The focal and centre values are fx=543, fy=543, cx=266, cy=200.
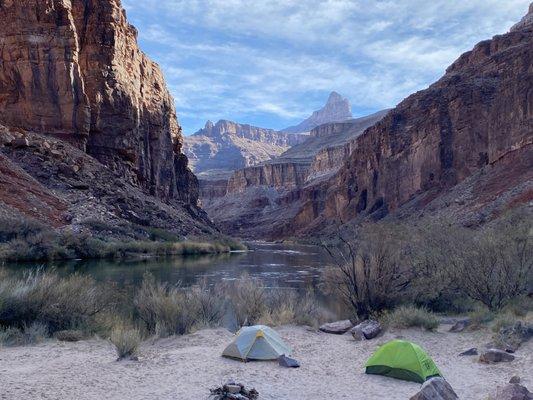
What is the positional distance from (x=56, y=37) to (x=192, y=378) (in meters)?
48.6

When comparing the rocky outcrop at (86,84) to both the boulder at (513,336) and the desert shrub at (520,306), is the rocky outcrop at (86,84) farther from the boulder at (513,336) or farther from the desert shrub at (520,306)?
the boulder at (513,336)

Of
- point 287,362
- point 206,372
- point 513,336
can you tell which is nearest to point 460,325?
point 513,336

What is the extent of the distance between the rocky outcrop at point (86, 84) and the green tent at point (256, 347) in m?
44.5

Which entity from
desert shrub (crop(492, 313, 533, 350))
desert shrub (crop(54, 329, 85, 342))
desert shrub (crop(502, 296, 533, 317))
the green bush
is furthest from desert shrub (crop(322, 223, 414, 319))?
the green bush

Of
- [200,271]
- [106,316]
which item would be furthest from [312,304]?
[200,271]

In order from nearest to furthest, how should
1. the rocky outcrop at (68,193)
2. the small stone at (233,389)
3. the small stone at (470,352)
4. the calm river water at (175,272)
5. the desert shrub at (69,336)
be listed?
the small stone at (233,389) → the small stone at (470,352) → the desert shrub at (69,336) → the calm river water at (175,272) → the rocky outcrop at (68,193)

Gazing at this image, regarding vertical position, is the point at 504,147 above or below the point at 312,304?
above

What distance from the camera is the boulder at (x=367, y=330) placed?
39.9ft

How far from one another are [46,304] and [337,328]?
6821 millimetres

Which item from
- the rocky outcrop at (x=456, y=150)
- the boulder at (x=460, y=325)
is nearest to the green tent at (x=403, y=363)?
the boulder at (x=460, y=325)

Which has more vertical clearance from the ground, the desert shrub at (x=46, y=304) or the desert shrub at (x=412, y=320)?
the desert shrub at (x=46, y=304)

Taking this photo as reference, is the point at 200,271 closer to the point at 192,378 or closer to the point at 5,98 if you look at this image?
the point at 192,378

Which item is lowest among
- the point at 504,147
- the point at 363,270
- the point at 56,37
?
the point at 363,270

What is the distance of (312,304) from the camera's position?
1534 centimetres
